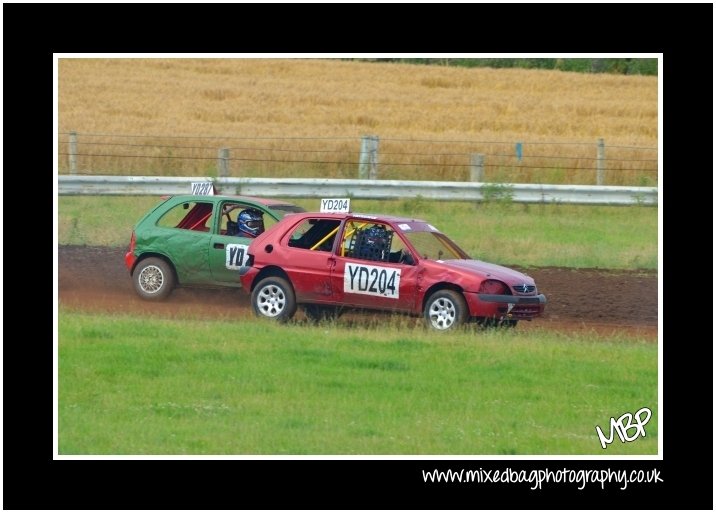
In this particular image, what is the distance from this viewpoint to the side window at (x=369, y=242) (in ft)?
47.3

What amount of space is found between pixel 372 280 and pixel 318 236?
1.05 metres

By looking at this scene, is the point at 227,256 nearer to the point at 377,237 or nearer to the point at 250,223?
the point at 250,223

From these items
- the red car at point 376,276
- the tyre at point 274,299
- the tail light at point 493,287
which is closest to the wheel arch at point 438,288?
the red car at point 376,276

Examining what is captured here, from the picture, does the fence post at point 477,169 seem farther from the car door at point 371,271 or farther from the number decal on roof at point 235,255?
the car door at point 371,271

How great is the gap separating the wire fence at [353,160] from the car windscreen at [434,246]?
428 inches

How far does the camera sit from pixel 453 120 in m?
36.4

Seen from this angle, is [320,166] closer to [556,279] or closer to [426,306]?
[556,279]

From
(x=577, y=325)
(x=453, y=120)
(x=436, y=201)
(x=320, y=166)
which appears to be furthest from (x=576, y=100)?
(x=577, y=325)

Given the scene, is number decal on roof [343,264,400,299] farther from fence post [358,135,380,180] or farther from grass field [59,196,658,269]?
fence post [358,135,380,180]

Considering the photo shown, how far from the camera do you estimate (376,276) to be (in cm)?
1426

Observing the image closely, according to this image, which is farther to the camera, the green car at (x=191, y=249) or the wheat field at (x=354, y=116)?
the wheat field at (x=354, y=116)

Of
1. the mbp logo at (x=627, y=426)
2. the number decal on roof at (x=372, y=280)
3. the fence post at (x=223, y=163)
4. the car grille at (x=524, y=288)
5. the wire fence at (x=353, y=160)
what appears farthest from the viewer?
the wire fence at (x=353, y=160)

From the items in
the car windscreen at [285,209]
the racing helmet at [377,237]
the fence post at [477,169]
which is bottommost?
the racing helmet at [377,237]

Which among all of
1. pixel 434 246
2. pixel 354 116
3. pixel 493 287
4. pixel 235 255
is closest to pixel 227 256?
pixel 235 255
